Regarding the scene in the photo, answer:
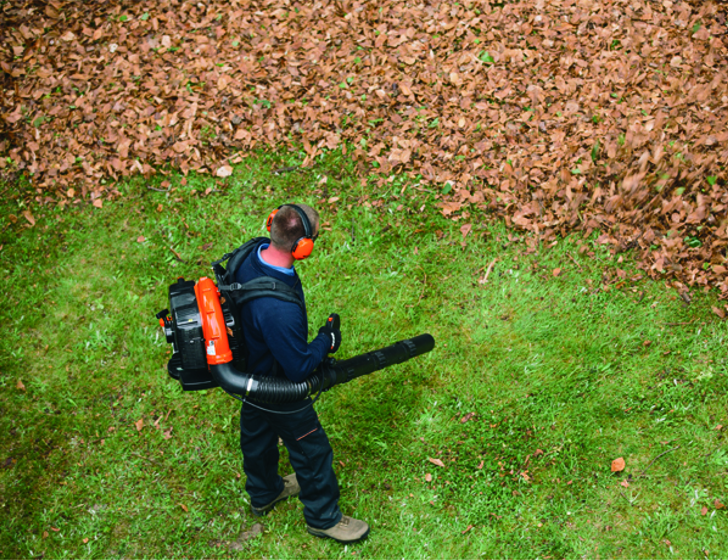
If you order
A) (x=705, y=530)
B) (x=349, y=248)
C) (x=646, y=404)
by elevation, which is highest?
(x=349, y=248)

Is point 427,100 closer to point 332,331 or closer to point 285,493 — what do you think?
point 332,331

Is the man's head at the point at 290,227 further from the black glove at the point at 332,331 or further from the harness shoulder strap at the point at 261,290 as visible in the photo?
the black glove at the point at 332,331

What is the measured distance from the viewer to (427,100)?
21.2 ft

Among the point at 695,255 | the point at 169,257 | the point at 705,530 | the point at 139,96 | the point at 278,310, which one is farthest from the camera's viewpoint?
the point at 139,96

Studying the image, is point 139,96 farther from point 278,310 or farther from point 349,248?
point 278,310

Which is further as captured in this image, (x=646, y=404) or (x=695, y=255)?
(x=695, y=255)

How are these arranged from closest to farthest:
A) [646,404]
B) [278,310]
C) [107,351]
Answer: [278,310], [646,404], [107,351]

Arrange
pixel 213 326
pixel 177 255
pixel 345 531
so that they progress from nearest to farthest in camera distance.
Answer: pixel 213 326 → pixel 345 531 → pixel 177 255

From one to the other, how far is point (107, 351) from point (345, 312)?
8.61 ft

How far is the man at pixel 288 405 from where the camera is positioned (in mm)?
3385

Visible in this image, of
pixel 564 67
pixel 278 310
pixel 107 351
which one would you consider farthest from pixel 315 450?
pixel 564 67

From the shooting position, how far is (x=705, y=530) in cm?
431

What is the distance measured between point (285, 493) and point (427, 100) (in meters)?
4.72

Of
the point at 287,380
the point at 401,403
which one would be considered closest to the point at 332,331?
the point at 287,380
